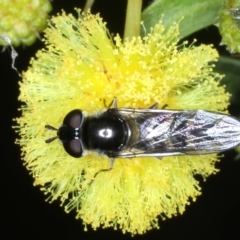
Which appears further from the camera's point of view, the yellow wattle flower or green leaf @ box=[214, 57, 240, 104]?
green leaf @ box=[214, 57, 240, 104]

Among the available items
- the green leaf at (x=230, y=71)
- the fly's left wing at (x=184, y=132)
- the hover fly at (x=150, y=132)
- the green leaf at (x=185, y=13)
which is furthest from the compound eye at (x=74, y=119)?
the green leaf at (x=230, y=71)

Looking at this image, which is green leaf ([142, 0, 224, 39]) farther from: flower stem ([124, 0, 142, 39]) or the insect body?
the insect body

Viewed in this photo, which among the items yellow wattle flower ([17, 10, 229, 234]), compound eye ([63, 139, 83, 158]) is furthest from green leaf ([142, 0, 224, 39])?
compound eye ([63, 139, 83, 158])

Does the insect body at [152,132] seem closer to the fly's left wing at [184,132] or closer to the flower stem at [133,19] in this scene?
the fly's left wing at [184,132]

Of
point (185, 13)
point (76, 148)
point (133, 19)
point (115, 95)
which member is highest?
point (185, 13)

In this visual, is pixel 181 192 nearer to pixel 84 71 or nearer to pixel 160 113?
pixel 160 113

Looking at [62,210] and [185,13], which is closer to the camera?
[185,13]


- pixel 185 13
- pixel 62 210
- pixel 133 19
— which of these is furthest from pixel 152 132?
pixel 62 210

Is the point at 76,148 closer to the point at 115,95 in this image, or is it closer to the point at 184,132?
the point at 115,95
